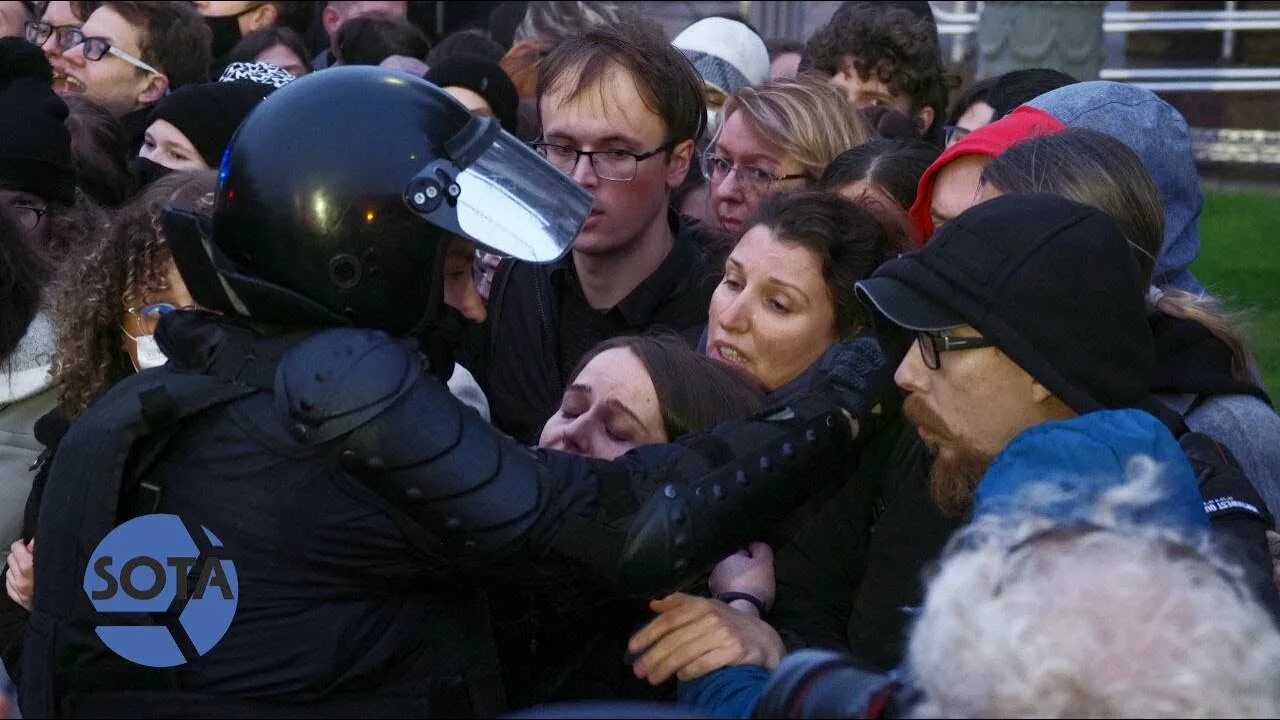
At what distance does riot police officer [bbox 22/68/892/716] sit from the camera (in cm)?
238

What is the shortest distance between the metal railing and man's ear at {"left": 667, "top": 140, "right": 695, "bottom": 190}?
814 centimetres

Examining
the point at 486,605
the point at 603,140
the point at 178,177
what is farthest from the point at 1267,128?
the point at 486,605

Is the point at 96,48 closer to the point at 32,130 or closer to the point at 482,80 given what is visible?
the point at 482,80

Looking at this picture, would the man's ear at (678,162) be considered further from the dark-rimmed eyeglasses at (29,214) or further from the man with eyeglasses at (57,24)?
the man with eyeglasses at (57,24)

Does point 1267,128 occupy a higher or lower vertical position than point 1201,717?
lower

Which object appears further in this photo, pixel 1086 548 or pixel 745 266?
pixel 745 266

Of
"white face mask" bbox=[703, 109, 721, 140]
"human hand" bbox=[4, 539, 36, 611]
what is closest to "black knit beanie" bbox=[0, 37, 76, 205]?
"human hand" bbox=[4, 539, 36, 611]

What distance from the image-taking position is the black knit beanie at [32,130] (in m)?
4.68

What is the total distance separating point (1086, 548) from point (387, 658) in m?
1.11

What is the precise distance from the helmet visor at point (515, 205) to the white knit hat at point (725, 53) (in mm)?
3550

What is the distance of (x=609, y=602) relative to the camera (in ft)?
9.40

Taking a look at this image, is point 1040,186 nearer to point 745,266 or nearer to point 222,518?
point 745,266

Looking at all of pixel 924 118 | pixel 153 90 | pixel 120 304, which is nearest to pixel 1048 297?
pixel 120 304

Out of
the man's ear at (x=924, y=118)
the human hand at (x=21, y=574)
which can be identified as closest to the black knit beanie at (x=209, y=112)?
the human hand at (x=21, y=574)
